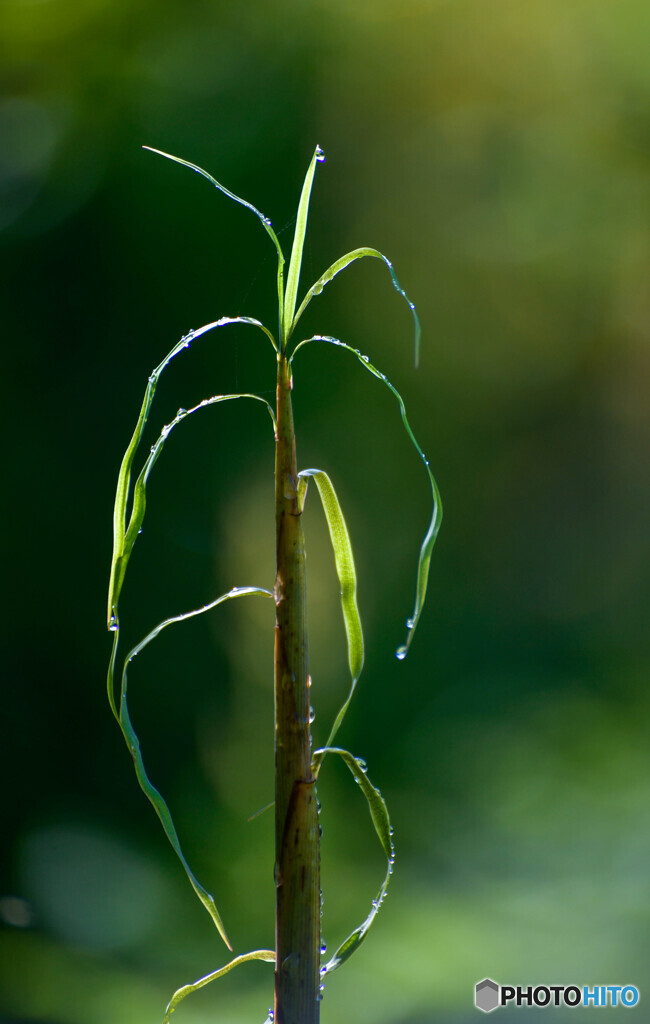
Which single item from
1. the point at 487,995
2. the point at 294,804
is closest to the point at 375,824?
the point at 294,804

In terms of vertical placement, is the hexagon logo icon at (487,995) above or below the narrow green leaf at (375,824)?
→ below

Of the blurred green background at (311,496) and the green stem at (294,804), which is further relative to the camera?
the blurred green background at (311,496)

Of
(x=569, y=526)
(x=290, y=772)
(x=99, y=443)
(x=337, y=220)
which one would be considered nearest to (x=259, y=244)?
(x=337, y=220)

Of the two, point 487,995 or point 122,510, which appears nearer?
point 122,510

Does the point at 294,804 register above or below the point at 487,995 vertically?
above

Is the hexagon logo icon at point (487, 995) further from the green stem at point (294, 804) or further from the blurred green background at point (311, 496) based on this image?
the green stem at point (294, 804)

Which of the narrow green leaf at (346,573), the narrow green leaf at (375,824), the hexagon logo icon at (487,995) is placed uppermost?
the narrow green leaf at (346,573)

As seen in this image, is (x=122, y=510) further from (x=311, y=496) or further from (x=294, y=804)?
(x=311, y=496)

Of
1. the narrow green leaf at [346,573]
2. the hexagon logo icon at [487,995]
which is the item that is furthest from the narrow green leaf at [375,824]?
the hexagon logo icon at [487,995]
